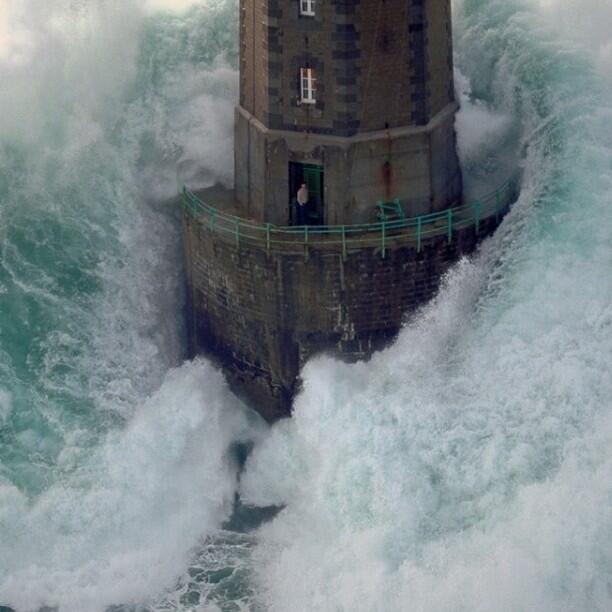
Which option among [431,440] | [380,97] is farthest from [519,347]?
[380,97]

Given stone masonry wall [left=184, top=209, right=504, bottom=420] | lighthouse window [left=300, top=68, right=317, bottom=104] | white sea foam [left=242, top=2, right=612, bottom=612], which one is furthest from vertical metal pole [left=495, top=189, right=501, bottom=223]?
lighthouse window [left=300, top=68, right=317, bottom=104]

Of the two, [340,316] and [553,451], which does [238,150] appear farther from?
[553,451]

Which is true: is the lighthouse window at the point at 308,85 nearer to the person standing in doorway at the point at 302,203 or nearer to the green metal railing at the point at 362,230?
the person standing in doorway at the point at 302,203

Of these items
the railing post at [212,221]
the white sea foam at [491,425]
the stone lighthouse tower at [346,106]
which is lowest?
the white sea foam at [491,425]

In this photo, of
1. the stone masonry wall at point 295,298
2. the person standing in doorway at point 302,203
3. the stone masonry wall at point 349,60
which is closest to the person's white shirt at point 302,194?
the person standing in doorway at point 302,203

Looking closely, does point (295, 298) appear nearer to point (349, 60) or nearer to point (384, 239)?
point (384, 239)

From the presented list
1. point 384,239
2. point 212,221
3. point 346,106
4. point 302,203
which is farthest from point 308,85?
point 212,221

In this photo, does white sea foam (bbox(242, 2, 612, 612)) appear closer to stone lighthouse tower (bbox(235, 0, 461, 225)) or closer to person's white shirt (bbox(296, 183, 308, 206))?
stone lighthouse tower (bbox(235, 0, 461, 225))
